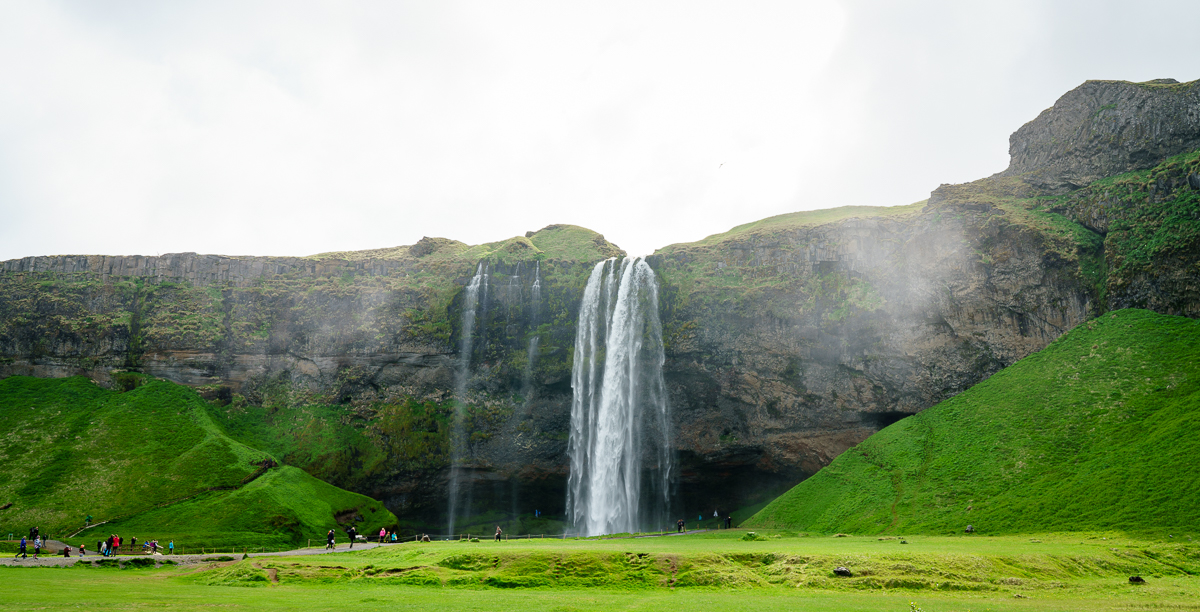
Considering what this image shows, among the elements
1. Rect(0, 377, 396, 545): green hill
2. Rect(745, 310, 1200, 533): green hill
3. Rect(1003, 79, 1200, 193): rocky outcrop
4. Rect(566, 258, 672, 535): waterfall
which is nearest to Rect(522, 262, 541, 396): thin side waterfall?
Rect(566, 258, 672, 535): waterfall

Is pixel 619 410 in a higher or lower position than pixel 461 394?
lower

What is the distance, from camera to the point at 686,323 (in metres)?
55.8

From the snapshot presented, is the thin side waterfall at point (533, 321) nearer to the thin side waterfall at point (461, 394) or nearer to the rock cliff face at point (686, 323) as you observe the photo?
the rock cliff face at point (686, 323)

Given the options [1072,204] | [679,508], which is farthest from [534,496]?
[1072,204]

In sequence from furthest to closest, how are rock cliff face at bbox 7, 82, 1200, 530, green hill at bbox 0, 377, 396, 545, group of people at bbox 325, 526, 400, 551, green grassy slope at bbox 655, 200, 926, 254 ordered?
green grassy slope at bbox 655, 200, 926, 254 < rock cliff face at bbox 7, 82, 1200, 530 < green hill at bbox 0, 377, 396, 545 < group of people at bbox 325, 526, 400, 551

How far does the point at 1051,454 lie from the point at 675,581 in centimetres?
2781

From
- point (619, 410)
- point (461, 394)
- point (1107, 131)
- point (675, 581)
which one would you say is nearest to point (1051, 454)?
point (675, 581)

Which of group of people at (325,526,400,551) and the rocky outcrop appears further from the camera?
the rocky outcrop

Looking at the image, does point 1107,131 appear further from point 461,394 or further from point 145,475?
point 145,475

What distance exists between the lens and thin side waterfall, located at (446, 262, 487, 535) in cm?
5759

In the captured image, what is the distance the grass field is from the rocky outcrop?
3710cm

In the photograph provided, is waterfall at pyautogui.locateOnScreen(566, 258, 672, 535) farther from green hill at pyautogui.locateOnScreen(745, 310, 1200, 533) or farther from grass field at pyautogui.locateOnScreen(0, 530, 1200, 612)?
grass field at pyautogui.locateOnScreen(0, 530, 1200, 612)

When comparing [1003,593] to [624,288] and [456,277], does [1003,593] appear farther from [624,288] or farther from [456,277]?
[456,277]

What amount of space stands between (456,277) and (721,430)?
2995cm
